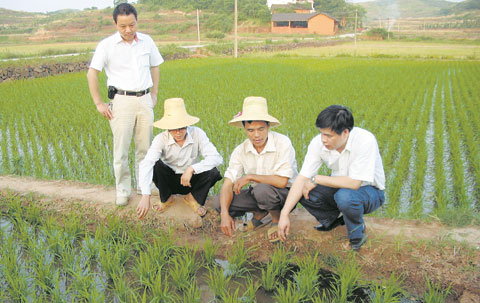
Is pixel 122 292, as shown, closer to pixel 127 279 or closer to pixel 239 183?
pixel 127 279

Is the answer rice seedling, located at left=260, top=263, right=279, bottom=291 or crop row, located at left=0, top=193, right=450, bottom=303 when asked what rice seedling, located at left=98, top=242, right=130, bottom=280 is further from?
rice seedling, located at left=260, top=263, right=279, bottom=291

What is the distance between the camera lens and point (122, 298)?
7.02ft

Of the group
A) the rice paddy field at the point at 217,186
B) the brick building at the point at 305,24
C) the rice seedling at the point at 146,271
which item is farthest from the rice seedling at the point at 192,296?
the brick building at the point at 305,24

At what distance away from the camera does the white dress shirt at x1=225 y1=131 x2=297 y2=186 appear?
263 cm

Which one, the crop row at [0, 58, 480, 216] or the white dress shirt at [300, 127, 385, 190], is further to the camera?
the crop row at [0, 58, 480, 216]

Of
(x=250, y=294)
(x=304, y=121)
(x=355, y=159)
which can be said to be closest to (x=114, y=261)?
(x=250, y=294)

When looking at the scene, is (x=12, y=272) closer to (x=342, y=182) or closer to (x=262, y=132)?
(x=262, y=132)

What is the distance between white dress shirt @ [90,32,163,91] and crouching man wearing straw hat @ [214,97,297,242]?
90cm

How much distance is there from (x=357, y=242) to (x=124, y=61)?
2.07 metres

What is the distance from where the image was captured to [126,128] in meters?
3.06

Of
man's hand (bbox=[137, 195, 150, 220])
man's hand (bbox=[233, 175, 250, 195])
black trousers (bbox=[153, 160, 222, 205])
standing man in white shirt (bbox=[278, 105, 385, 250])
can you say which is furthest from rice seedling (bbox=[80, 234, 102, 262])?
standing man in white shirt (bbox=[278, 105, 385, 250])

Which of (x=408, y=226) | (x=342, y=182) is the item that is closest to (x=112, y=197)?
(x=342, y=182)

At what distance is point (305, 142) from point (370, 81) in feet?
19.5

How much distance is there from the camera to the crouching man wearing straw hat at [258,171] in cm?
254
